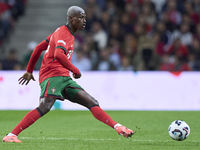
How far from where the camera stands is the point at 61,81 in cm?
638

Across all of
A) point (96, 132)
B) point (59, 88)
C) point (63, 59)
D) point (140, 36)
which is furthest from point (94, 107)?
point (140, 36)

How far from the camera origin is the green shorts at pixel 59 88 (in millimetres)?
6259

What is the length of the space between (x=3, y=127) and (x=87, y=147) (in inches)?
117

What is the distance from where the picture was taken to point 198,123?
9320 millimetres

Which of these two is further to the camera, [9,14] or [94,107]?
[9,14]

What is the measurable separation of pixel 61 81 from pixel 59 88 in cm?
11

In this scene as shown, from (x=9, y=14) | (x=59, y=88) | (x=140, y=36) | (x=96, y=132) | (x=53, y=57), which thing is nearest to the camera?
(x=59, y=88)

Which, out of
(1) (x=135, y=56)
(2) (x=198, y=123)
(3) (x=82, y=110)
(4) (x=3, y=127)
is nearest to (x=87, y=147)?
(4) (x=3, y=127)

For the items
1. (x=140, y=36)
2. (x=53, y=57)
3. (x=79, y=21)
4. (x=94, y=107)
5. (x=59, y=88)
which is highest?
(x=79, y=21)

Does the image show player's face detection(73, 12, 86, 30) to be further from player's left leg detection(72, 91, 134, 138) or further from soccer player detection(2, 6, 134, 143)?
player's left leg detection(72, 91, 134, 138)

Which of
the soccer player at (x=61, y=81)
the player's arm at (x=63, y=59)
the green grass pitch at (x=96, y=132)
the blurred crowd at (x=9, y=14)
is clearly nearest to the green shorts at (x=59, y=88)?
the soccer player at (x=61, y=81)

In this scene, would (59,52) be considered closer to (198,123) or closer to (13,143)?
(13,143)

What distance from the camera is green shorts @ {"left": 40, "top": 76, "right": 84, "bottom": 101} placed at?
6259 mm

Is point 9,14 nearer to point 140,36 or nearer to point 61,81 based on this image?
point 140,36
